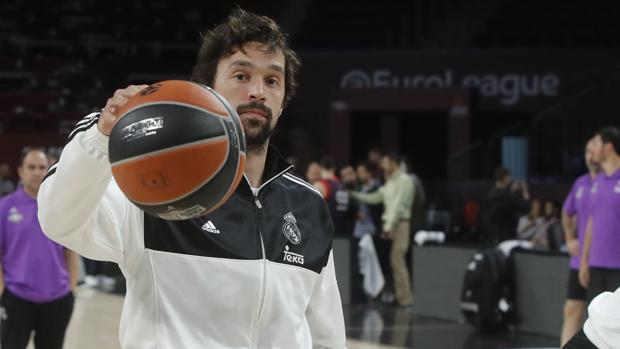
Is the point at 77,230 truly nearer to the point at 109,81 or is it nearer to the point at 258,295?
the point at 258,295

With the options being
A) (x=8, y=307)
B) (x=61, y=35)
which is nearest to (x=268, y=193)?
(x=8, y=307)

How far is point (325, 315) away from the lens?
3.14 m

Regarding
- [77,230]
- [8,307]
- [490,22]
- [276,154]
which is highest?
[490,22]

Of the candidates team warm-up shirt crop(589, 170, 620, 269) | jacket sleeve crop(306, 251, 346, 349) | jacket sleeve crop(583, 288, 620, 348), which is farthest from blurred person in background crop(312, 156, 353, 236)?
jacket sleeve crop(306, 251, 346, 349)

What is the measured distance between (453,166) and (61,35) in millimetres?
10454

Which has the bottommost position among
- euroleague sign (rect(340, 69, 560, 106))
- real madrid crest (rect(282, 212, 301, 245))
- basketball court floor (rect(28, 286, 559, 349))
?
basketball court floor (rect(28, 286, 559, 349))

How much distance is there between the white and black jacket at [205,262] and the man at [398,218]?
34.1 ft

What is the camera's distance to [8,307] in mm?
6898

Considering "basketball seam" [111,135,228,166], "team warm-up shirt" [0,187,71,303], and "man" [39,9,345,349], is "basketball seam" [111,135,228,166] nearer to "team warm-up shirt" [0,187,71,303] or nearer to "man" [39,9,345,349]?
"man" [39,9,345,349]

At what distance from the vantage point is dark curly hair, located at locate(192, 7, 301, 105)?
2914 millimetres

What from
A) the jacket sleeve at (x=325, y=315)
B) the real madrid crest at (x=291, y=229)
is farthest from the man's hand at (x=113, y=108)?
the jacket sleeve at (x=325, y=315)

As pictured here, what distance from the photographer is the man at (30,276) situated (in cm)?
684

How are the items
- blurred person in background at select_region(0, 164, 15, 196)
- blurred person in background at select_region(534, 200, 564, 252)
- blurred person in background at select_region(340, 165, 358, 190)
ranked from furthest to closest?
1. blurred person in background at select_region(0, 164, 15, 196)
2. blurred person in background at select_region(340, 165, 358, 190)
3. blurred person in background at select_region(534, 200, 564, 252)

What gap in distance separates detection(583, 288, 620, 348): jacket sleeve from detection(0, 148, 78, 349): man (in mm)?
3965
